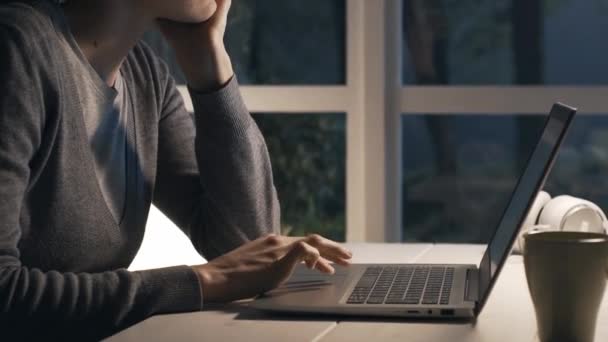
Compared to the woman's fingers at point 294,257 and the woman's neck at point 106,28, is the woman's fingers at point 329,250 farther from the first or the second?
the woman's neck at point 106,28

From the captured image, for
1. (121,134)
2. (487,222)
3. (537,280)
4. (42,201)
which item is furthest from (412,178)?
(537,280)

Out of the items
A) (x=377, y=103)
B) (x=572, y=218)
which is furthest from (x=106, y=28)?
(x=377, y=103)

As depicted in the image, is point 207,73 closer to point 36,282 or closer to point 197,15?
point 197,15

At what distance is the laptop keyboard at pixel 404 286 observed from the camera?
130cm

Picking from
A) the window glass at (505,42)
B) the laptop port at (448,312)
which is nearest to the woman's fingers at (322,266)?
the laptop port at (448,312)

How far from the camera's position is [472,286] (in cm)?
141

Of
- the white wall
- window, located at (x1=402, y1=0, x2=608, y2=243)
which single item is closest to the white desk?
the white wall

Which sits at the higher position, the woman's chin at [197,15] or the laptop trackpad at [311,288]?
the woman's chin at [197,15]

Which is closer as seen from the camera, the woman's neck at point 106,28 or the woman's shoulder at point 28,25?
the woman's shoulder at point 28,25

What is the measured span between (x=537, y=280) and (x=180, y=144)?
948 millimetres

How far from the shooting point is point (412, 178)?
354 cm

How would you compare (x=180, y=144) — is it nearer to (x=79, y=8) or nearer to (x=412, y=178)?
(x=79, y=8)

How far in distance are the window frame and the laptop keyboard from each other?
5.61 ft

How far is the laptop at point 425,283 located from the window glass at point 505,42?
1.93m
